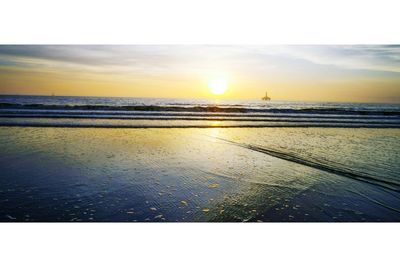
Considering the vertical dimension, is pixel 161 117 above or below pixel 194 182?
below

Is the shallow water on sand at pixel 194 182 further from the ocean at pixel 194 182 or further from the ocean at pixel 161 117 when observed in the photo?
the ocean at pixel 161 117

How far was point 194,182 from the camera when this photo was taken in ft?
11.8

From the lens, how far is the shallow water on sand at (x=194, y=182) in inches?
107

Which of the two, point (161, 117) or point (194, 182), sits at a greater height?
point (194, 182)

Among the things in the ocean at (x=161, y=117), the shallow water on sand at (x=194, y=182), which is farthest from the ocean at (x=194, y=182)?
the ocean at (x=161, y=117)

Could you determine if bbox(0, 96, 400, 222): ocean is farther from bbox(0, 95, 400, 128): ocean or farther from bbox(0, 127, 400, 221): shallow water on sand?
bbox(0, 95, 400, 128): ocean

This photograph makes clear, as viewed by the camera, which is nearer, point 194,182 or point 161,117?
point 194,182

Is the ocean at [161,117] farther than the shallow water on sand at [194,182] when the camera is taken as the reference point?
Yes

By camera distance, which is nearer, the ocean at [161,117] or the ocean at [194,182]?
the ocean at [194,182]

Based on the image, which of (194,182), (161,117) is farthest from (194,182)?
(161,117)

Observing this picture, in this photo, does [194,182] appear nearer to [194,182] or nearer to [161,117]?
[194,182]

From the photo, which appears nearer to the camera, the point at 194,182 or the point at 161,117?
the point at 194,182
